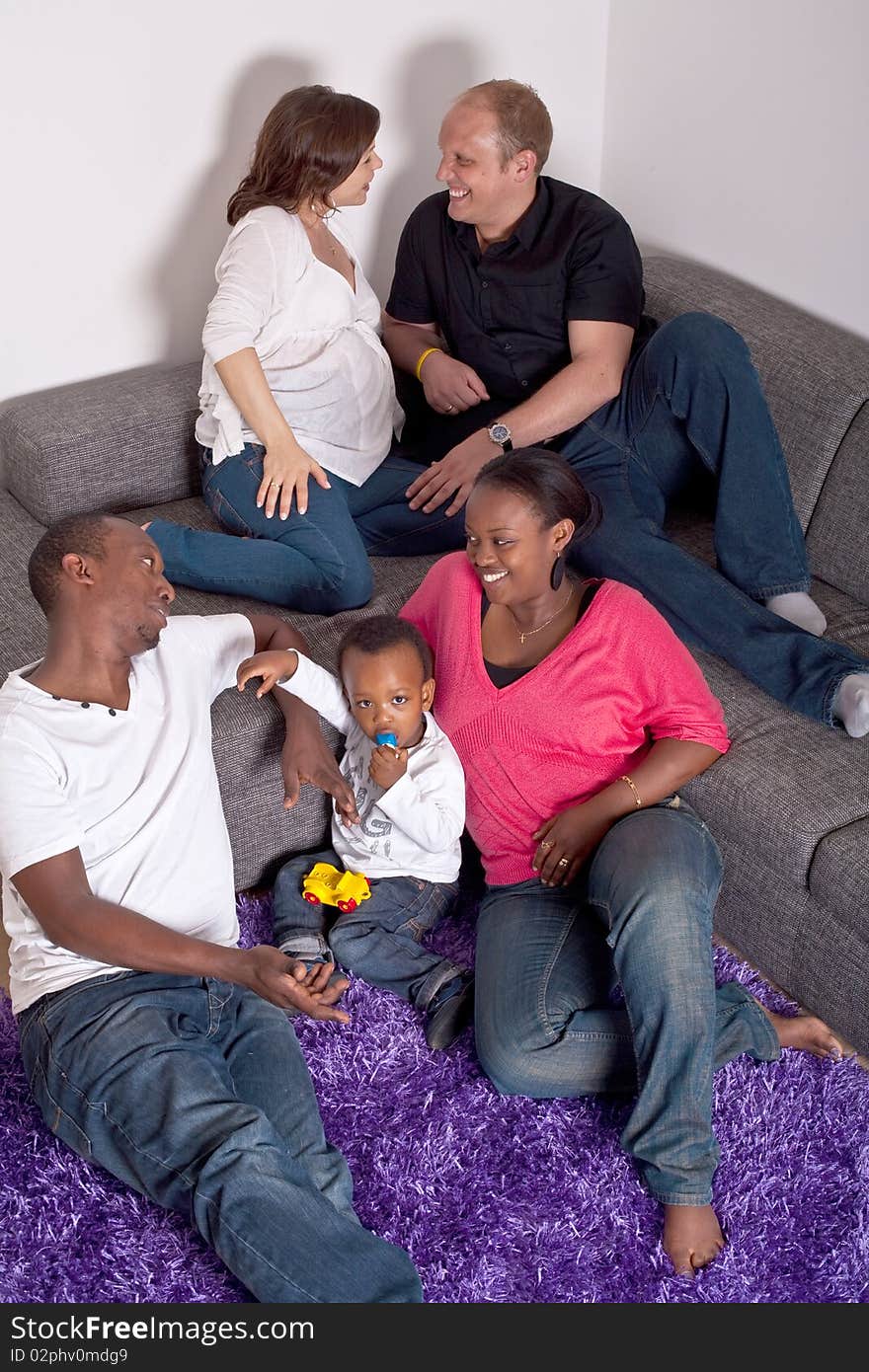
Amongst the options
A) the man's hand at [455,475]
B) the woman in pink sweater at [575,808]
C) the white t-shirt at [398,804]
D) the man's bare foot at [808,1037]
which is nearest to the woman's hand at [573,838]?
the woman in pink sweater at [575,808]

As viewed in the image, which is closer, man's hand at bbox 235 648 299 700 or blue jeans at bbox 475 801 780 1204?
blue jeans at bbox 475 801 780 1204

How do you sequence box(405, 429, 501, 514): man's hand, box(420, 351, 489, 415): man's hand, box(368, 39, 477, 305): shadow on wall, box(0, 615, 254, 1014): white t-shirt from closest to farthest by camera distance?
box(0, 615, 254, 1014): white t-shirt < box(405, 429, 501, 514): man's hand < box(420, 351, 489, 415): man's hand < box(368, 39, 477, 305): shadow on wall

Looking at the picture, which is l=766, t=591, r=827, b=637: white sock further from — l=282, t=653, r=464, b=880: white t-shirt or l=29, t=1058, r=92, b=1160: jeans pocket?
l=29, t=1058, r=92, b=1160: jeans pocket

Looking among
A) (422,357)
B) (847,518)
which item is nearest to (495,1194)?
(847,518)

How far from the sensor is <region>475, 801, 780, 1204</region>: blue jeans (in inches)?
68.6

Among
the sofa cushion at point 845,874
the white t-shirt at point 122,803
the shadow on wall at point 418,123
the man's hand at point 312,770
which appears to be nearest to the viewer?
the white t-shirt at point 122,803

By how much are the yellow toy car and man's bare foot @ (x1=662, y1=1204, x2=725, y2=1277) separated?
65cm

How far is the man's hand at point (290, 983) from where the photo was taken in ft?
5.24

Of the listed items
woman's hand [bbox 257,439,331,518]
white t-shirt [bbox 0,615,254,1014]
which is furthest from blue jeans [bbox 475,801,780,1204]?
woman's hand [bbox 257,439,331,518]

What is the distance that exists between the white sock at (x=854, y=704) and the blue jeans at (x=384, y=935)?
668 mm

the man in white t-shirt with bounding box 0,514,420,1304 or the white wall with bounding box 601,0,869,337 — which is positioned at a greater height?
the white wall with bounding box 601,0,869,337

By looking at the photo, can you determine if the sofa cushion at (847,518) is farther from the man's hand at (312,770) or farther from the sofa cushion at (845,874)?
the man's hand at (312,770)

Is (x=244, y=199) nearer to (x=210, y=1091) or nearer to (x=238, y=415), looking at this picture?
(x=238, y=415)

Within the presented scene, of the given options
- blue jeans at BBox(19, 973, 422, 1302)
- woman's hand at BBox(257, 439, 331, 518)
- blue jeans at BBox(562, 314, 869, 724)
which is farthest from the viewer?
woman's hand at BBox(257, 439, 331, 518)
